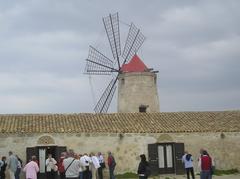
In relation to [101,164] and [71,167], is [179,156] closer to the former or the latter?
[101,164]

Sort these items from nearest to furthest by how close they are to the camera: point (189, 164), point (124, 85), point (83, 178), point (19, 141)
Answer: point (83, 178)
point (189, 164)
point (19, 141)
point (124, 85)

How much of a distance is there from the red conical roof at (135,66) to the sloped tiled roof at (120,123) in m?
5.31

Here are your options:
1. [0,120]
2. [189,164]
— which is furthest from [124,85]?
[189,164]

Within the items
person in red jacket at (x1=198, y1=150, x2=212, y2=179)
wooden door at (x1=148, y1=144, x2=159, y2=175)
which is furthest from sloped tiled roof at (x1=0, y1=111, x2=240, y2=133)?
person in red jacket at (x1=198, y1=150, x2=212, y2=179)

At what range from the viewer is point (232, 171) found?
27.5 meters

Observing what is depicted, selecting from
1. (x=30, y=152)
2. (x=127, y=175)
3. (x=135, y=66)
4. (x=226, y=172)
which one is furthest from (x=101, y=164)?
(x=135, y=66)

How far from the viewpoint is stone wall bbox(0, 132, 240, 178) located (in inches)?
1001

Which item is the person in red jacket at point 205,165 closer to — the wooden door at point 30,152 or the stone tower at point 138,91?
the wooden door at point 30,152

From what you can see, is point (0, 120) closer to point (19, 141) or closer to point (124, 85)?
point (19, 141)

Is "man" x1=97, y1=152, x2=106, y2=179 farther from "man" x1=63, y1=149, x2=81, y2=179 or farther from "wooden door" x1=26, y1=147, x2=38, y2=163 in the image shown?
"man" x1=63, y1=149, x2=81, y2=179

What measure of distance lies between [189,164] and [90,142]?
21.3 feet

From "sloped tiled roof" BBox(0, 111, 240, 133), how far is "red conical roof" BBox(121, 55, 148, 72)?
531cm

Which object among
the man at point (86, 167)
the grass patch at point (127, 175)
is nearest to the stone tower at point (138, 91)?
the grass patch at point (127, 175)

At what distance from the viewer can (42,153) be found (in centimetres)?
2564
